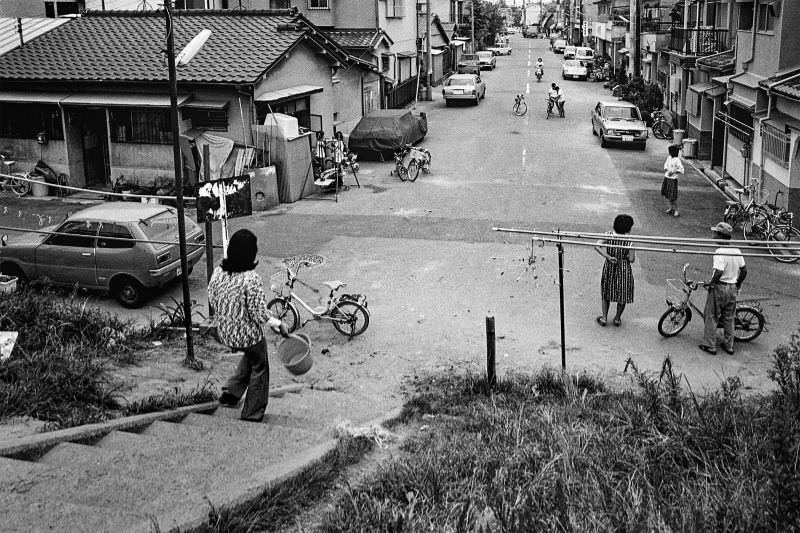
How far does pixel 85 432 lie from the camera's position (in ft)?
22.0

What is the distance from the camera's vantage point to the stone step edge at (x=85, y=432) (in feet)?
20.7

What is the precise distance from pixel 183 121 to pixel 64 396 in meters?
16.0

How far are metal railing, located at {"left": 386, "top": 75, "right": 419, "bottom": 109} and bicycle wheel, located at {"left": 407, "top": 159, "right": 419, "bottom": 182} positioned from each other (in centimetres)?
1455

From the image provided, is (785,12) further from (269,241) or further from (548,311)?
(269,241)

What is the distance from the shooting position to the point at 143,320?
44.6 ft

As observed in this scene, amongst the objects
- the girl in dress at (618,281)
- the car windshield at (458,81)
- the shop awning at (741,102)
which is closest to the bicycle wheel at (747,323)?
the girl in dress at (618,281)

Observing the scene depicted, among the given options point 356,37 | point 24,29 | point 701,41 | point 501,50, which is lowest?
point 501,50

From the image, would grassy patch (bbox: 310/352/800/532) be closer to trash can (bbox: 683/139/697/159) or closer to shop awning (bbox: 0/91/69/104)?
shop awning (bbox: 0/91/69/104)

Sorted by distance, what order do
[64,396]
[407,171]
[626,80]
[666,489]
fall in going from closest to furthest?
[666,489]
[64,396]
[407,171]
[626,80]

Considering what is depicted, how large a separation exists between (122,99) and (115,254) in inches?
390

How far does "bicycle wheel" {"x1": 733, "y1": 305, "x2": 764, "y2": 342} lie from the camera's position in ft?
39.6

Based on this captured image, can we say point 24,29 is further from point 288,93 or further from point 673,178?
point 673,178

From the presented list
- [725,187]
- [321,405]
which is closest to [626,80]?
[725,187]

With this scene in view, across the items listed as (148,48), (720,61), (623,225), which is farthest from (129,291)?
(720,61)
